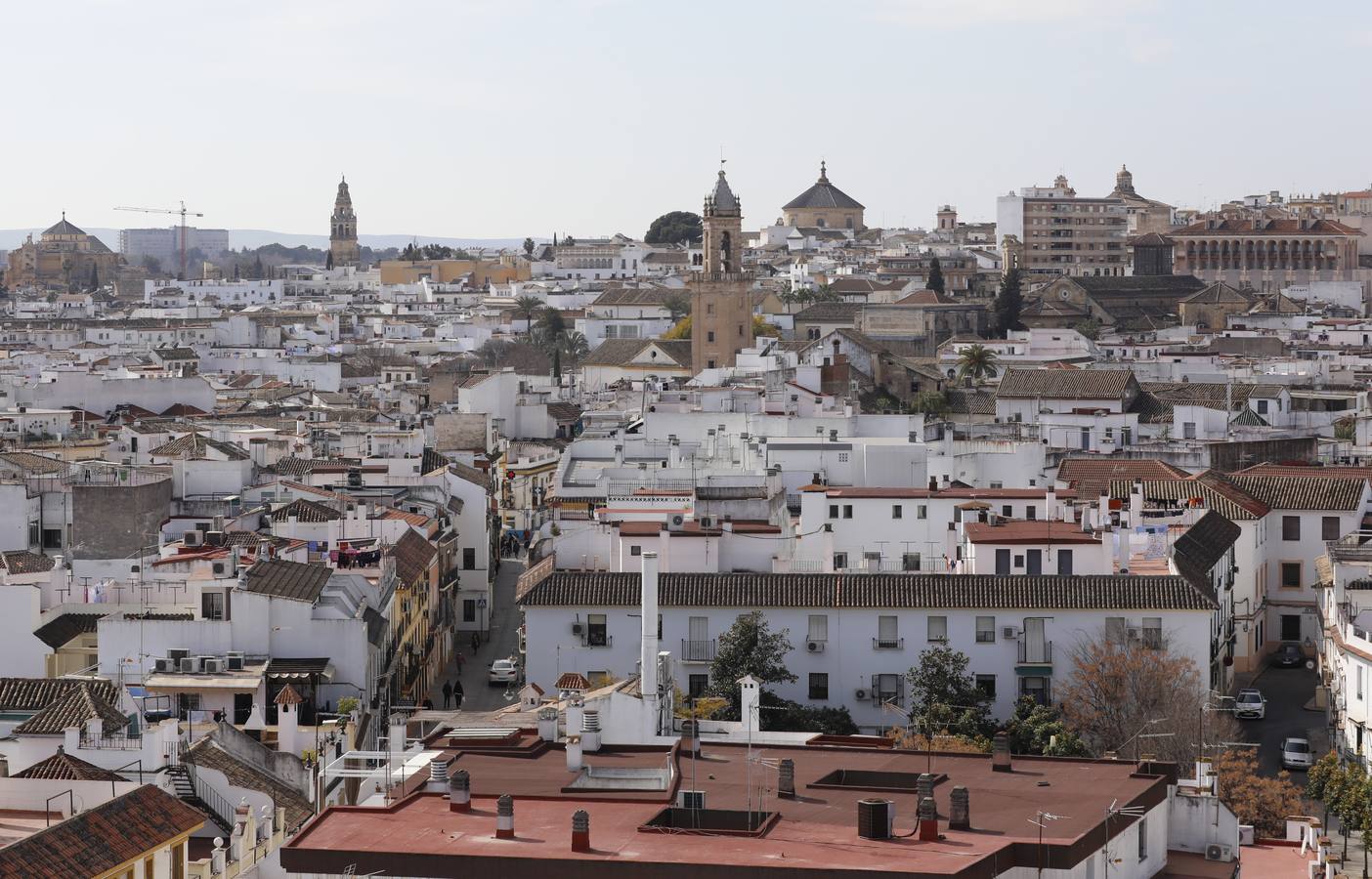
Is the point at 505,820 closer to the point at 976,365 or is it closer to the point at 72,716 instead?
the point at 72,716

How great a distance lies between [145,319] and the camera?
12325cm

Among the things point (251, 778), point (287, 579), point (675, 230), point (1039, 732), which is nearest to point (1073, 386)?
point (1039, 732)

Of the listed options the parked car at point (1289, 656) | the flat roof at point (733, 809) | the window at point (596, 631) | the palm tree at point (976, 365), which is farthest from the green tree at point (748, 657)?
the palm tree at point (976, 365)

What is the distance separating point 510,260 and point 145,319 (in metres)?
61.5

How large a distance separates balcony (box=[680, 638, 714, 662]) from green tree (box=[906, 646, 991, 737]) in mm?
2921

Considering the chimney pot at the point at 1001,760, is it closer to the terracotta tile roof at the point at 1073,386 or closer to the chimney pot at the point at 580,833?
the chimney pot at the point at 580,833

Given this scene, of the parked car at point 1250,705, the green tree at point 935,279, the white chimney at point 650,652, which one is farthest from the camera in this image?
the green tree at point 935,279

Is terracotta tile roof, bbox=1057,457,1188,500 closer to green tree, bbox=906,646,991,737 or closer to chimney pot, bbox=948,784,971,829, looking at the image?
green tree, bbox=906,646,991,737

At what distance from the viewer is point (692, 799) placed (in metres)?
22.5

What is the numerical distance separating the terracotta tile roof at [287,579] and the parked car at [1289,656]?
18.3m

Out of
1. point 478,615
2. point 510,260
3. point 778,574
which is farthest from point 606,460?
point 510,260

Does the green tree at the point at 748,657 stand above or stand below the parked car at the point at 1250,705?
above

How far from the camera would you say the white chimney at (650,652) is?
88.2 feet

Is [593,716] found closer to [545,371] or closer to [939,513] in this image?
[939,513]
